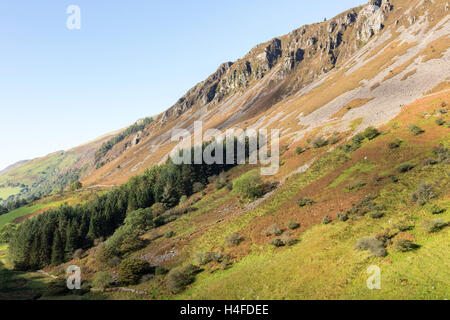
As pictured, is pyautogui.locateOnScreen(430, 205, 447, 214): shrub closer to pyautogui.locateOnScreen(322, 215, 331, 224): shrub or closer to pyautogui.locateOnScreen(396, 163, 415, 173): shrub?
pyautogui.locateOnScreen(322, 215, 331, 224): shrub

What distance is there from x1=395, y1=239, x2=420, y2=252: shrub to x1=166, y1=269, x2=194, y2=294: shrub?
65.8ft

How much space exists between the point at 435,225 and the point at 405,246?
386 cm

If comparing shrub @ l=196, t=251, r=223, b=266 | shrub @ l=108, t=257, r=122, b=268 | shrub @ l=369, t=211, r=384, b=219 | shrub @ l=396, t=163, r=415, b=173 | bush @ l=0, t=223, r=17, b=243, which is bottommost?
bush @ l=0, t=223, r=17, b=243

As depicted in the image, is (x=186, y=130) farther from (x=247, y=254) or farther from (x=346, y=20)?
(x=247, y=254)

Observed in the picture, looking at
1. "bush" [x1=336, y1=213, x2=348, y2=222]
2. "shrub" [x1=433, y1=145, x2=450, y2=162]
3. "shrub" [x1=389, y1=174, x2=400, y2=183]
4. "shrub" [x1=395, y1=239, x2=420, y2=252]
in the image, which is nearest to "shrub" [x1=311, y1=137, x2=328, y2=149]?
"shrub" [x1=433, y1=145, x2=450, y2=162]

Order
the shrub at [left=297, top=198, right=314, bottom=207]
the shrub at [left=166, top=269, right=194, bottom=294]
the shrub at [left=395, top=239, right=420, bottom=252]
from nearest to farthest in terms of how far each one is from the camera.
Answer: the shrub at [left=395, top=239, right=420, bottom=252] → the shrub at [left=166, top=269, right=194, bottom=294] → the shrub at [left=297, top=198, right=314, bottom=207]

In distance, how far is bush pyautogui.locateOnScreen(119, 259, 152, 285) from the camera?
29703 mm

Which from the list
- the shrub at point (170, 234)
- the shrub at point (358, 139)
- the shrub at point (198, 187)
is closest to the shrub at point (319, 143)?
the shrub at point (358, 139)

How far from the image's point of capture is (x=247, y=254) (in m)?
28.5

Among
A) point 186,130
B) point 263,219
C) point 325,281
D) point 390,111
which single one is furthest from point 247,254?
point 186,130

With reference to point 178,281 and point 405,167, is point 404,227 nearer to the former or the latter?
point 405,167

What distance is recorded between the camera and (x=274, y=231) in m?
30.9

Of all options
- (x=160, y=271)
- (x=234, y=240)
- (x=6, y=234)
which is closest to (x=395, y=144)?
(x=234, y=240)

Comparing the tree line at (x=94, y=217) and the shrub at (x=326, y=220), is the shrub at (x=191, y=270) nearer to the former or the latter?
the shrub at (x=326, y=220)
